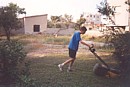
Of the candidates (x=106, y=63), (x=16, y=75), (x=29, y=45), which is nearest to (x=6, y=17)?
(x=29, y=45)

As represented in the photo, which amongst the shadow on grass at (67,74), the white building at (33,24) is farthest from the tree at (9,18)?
the shadow on grass at (67,74)

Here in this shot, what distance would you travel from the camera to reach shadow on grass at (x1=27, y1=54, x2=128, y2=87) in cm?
430

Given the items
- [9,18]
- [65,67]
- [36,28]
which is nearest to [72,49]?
[65,67]

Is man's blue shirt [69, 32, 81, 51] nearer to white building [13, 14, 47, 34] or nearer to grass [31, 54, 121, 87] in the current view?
grass [31, 54, 121, 87]

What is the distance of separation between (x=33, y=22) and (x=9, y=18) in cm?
35

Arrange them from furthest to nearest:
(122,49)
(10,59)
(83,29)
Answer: (83,29)
(10,59)
(122,49)

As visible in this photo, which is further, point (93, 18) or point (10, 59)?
point (93, 18)

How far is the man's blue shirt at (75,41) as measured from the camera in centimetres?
460

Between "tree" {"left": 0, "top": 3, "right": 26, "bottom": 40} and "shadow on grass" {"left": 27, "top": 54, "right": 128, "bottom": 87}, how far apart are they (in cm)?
61

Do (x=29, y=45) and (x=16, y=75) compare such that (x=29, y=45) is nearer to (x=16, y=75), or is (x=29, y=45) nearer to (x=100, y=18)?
(x=16, y=75)

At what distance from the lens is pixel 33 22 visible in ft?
15.0

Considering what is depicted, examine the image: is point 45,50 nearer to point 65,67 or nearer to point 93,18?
point 65,67

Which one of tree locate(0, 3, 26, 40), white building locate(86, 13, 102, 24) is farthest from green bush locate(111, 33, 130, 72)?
tree locate(0, 3, 26, 40)

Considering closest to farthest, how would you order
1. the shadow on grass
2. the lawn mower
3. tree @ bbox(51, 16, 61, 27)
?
the shadow on grass → the lawn mower → tree @ bbox(51, 16, 61, 27)
